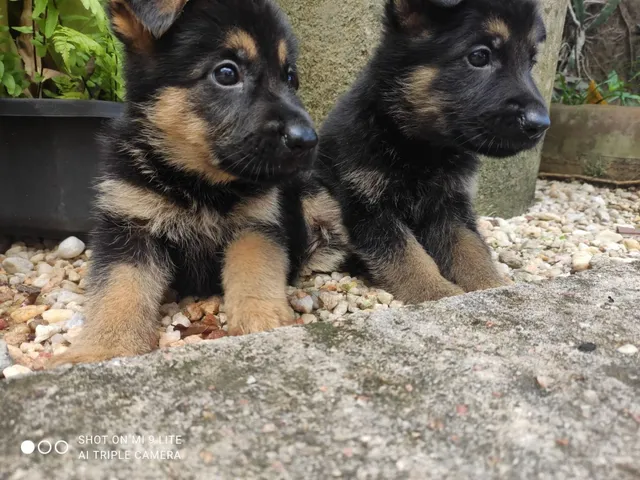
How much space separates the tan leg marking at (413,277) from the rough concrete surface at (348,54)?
1.78 meters

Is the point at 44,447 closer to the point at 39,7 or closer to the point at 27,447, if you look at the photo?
the point at 27,447

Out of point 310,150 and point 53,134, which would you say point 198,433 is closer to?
point 310,150

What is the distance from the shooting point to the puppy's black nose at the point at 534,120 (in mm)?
2902

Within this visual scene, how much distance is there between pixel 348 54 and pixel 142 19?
2.37 meters

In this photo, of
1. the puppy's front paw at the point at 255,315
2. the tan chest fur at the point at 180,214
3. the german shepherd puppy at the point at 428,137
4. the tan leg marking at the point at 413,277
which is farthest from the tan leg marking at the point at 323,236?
the puppy's front paw at the point at 255,315

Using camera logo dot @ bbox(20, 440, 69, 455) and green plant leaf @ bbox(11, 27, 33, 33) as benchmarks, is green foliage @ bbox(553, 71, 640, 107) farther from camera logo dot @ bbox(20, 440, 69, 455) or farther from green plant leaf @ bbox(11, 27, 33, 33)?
camera logo dot @ bbox(20, 440, 69, 455)

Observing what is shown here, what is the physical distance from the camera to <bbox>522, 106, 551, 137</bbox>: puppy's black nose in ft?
9.52

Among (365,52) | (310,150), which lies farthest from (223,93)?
(365,52)

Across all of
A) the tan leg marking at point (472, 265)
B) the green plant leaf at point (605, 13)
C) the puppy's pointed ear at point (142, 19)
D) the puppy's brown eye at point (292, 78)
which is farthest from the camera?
the green plant leaf at point (605, 13)

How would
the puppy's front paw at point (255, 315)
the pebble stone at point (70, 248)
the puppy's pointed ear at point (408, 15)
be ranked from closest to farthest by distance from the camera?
1. the puppy's front paw at point (255, 315)
2. the puppy's pointed ear at point (408, 15)
3. the pebble stone at point (70, 248)

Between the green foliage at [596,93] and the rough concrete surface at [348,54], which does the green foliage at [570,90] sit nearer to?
the green foliage at [596,93]

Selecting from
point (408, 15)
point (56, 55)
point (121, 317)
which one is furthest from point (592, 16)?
point (121, 317)

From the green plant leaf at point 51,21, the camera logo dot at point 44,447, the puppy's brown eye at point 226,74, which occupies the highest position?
the puppy's brown eye at point 226,74

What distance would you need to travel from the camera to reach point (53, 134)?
3668mm
